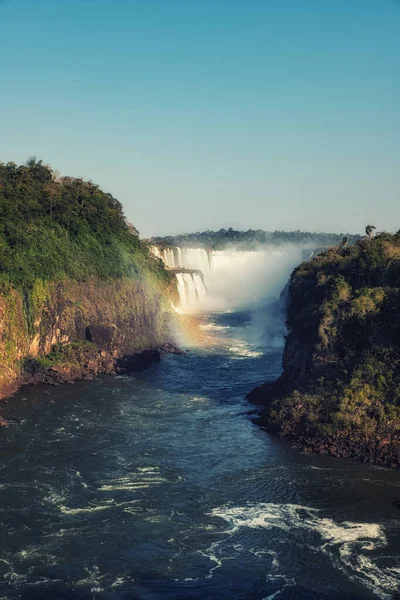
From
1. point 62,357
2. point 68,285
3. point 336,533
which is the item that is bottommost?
point 336,533

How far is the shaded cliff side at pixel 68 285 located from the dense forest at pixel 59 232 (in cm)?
13

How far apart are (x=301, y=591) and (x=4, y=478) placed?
17633 millimetres

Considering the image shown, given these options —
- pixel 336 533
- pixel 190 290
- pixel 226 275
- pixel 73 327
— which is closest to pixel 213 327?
pixel 190 290

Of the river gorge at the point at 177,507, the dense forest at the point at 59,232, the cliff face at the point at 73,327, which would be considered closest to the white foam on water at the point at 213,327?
the dense forest at the point at 59,232

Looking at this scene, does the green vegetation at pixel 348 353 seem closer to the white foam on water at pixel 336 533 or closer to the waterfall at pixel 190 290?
the white foam on water at pixel 336 533

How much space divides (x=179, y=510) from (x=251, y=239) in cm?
14700

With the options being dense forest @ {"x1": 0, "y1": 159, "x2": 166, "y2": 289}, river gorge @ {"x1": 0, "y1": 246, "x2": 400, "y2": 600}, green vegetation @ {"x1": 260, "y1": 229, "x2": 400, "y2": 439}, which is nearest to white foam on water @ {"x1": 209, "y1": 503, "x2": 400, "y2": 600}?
river gorge @ {"x1": 0, "y1": 246, "x2": 400, "y2": 600}

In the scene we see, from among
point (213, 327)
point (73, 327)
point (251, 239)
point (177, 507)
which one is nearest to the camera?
point (177, 507)

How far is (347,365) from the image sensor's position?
4416 cm

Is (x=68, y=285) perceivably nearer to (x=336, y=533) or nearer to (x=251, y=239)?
(x=336, y=533)

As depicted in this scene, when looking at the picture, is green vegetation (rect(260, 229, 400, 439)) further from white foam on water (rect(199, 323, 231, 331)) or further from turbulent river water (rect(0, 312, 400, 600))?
white foam on water (rect(199, 323, 231, 331))

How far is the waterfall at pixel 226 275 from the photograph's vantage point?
371ft

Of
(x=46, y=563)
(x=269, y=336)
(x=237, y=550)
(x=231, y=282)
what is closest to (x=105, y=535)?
(x=46, y=563)

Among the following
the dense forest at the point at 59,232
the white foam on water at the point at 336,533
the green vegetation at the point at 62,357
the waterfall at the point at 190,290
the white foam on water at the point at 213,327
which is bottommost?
the white foam on water at the point at 336,533
